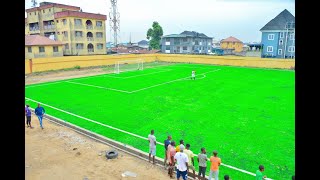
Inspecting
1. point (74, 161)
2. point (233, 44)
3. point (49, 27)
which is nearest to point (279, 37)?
point (233, 44)

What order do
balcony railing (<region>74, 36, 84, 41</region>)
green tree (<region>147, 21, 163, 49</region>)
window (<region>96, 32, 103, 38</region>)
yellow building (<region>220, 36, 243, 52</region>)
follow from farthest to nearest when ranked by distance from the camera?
yellow building (<region>220, 36, 243, 52</region>) → green tree (<region>147, 21, 163, 49</region>) → window (<region>96, 32, 103, 38</region>) → balcony railing (<region>74, 36, 84, 41</region>)

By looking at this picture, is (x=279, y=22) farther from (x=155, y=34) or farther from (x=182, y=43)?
(x=155, y=34)

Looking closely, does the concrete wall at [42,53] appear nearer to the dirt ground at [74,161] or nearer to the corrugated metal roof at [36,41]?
the corrugated metal roof at [36,41]

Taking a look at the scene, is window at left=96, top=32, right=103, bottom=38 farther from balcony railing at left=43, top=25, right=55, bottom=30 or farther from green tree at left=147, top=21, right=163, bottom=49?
green tree at left=147, top=21, right=163, bottom=49

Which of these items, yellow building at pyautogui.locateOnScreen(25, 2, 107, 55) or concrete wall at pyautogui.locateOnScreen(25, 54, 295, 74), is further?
yellow building at pyautogui.locateOnScreen(25, 2, 107, 55)

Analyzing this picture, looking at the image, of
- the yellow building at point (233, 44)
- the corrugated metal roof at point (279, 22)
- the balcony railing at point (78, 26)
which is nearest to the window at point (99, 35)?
the balcony railing at point (78, 26)

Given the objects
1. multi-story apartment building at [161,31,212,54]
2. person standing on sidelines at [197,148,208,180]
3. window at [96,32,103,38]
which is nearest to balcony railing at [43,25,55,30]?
window at [96,32,103,38]

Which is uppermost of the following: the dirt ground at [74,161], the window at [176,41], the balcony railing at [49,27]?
the balcony railing at [49,27]

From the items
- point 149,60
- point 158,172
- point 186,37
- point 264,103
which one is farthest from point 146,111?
point 186,37

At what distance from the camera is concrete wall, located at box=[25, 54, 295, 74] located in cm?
3981

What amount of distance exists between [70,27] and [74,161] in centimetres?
5002

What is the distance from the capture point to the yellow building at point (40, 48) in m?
44.6

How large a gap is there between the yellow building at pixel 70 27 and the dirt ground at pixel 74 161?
45.7 meters

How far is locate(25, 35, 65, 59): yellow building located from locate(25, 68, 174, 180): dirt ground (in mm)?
34827
